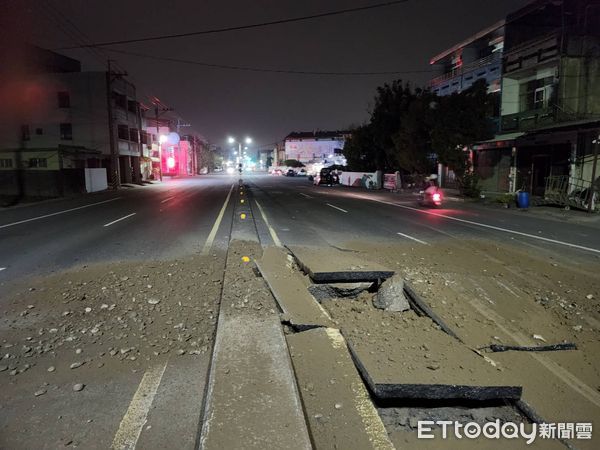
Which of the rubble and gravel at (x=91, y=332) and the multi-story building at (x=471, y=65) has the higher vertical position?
the multi-story building at (x=471, y=65)

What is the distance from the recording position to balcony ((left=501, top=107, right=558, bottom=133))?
24.2 metres

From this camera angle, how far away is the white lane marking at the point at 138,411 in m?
3.12

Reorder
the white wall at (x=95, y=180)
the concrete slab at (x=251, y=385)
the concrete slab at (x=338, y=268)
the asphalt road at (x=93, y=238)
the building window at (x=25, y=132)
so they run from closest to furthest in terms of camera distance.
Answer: the concrete slab at (x=251, y=385), the concrete slab at (x=338, y=268), the asphalt road at (x=93, y=238), the white wall at (x=95, y=180), the building window at (x=25, y=132)

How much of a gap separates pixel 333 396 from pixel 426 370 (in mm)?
1060

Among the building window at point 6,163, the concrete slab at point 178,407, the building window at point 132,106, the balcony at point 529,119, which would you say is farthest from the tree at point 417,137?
the building window at point 132,106

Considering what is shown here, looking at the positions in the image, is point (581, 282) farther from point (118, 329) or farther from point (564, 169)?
point (564, 169)

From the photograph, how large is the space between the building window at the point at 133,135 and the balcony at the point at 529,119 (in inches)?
1687

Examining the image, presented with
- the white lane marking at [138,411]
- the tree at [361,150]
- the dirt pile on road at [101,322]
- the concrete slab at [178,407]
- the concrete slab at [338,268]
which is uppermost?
the tree at [361,150]

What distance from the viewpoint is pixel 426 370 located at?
162 inches

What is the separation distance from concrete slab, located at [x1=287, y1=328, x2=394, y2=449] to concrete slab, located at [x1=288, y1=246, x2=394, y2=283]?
202 cm

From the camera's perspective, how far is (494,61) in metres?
30.8

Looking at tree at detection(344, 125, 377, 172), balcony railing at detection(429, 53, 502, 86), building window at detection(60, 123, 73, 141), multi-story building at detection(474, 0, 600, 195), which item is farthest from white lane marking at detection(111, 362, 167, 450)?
building window at detection(60, 123, 73, 141)

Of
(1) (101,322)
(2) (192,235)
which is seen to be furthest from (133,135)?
(1) (101,322)

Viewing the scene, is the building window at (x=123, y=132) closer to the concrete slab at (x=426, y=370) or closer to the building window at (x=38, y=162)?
the building window at (x=38, y=162)
